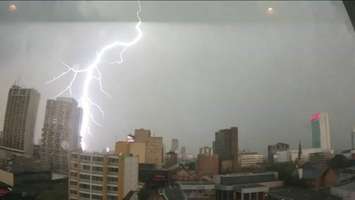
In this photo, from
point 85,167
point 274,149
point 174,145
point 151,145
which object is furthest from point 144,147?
point 274,149

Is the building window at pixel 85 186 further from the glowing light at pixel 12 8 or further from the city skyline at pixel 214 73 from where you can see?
the glowing light at pixel 12 8

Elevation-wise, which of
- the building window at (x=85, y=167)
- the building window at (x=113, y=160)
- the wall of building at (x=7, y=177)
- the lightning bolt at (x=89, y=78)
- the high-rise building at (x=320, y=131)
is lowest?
the wall of building at (x=7, y=177)

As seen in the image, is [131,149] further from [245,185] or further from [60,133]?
[245,185]

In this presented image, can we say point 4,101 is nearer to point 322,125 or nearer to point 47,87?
point 47,87

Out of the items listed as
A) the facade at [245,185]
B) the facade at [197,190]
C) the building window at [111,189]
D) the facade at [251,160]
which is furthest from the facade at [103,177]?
the facade at [251,160]

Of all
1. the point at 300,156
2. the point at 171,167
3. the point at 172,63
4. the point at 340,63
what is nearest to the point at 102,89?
the point at 172,63

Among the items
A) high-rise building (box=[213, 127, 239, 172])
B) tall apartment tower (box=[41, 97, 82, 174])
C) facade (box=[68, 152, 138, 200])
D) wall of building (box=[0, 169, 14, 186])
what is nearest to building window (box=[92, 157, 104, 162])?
facade (box=[68, 152, 138, 200])
